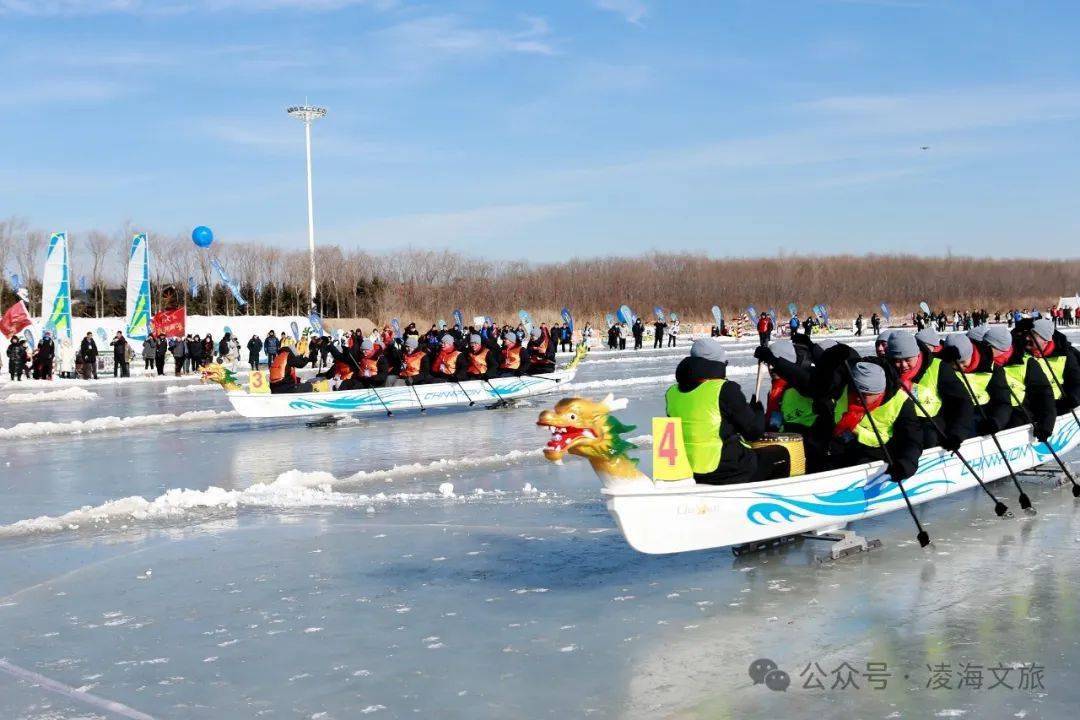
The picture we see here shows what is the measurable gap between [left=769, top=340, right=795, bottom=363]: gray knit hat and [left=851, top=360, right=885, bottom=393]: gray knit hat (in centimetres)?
100

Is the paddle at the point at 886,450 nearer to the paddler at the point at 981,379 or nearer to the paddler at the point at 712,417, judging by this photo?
the paddler at the point at 712,417

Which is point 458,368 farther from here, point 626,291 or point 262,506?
point 626,291

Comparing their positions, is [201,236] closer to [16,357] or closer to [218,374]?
[16,357]

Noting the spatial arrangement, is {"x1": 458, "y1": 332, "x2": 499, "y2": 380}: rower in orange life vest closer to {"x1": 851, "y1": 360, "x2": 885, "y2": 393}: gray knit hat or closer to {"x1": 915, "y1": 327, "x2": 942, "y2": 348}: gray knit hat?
{"x1": 915, "y1": 327, "x2": 942, "y2": 348}: gray knit hat

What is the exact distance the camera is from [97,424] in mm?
16547

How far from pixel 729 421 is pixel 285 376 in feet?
36.2

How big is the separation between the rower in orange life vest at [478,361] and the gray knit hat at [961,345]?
35.1 feet

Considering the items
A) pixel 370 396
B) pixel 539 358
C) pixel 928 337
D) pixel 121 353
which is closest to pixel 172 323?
pixel 121 353

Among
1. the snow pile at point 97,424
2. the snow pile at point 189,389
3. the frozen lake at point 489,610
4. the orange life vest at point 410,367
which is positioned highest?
the orange life vest at point 410,367

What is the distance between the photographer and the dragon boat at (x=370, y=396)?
51.3ft

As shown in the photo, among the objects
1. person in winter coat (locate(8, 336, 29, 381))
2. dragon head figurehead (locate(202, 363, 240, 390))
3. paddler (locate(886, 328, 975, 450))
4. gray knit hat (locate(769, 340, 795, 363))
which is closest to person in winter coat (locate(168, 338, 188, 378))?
person in winter coat (locate(8, 336, 29, 381))

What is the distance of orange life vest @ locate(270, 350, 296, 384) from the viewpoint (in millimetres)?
16172

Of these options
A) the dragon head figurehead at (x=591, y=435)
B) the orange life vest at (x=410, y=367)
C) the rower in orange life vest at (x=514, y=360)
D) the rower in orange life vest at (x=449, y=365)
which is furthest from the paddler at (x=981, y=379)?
the rower in orange life vest at (x=514, y=360)

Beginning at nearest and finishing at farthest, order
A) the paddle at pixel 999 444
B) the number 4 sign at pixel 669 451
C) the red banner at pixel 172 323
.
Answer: the number 4 sign at pixel 669 451 → the paddle at pixel 999 444 → the red banner at pixel 172 323
